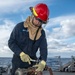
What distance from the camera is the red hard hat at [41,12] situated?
28.4ft

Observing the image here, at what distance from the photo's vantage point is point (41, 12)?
866cm

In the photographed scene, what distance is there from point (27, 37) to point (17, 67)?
0.82 m

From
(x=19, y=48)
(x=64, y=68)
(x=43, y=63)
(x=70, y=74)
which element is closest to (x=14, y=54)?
(x=19, y=48)

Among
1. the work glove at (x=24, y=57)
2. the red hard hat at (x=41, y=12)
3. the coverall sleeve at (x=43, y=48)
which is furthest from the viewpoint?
the coverall sleeve at (x=43, y=48)

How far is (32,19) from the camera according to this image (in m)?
8.80

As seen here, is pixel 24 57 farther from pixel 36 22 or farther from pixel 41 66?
pixel 36 22

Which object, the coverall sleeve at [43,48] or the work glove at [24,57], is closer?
the work glove at [24,57]

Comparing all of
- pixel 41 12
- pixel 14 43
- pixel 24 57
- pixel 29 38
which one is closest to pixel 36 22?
pixel 41 12

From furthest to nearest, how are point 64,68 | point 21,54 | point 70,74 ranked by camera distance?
point 64,68, point 70,74, point 21,54

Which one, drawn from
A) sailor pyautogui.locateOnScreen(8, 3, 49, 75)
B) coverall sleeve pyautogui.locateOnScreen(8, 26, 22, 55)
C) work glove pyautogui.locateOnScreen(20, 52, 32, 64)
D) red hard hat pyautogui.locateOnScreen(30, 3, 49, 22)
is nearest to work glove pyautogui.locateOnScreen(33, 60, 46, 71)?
sailor pyautogui.locateOnScreen(8, 3, 49, 75)

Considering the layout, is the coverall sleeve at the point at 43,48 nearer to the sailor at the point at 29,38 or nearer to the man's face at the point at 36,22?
the sailor at the point at 29,38

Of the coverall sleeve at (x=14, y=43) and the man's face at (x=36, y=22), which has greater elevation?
the man's face at (x=36, y=22)

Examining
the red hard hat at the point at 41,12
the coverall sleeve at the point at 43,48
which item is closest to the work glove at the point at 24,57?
the coverall sleeve at the point at 43,48

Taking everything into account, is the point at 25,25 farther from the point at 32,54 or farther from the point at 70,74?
the point at 70,74
